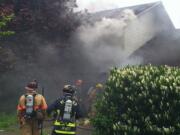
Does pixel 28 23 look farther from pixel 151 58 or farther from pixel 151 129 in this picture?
pixel 151 129

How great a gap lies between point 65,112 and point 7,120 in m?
8.08

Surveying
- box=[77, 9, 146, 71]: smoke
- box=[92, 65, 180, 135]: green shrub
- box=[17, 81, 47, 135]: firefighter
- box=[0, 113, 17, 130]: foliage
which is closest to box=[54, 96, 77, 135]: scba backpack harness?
box=[17, 81, 47, 135]: firefighter

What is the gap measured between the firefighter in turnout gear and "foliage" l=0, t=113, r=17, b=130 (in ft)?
21.4

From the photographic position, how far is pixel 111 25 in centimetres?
2355

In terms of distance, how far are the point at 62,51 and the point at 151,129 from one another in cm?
1132

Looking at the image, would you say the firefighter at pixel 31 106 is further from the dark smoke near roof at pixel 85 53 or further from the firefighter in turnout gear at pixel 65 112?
the dark smoke near roof at pixel 85 53

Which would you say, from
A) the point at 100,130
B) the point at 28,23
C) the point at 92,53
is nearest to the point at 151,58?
the point at 92,53

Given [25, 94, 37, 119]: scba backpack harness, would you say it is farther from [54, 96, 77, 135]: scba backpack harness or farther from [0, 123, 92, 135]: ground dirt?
[0, 123, 92, 135]: ground dirt

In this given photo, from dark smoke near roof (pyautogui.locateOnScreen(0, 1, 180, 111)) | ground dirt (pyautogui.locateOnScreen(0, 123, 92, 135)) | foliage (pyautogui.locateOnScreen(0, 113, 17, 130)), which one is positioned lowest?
ground dirt (pyautogui.locateOnScreen(0, 123, 92, 135))

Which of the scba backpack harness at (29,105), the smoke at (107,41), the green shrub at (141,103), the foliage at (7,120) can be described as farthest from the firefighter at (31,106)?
the smoke at (107,41)

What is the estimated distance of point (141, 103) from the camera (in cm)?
1033

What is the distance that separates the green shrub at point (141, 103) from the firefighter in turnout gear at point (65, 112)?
1.04 metres

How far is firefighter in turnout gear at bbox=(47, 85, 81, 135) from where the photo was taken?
10.1 m

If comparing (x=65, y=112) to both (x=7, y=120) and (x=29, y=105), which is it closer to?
(x=29, y=105)
